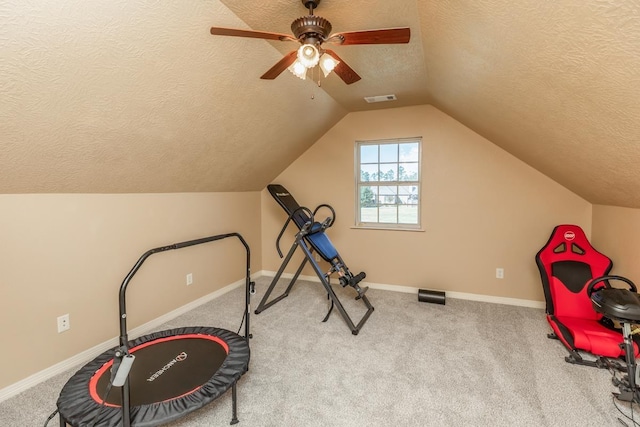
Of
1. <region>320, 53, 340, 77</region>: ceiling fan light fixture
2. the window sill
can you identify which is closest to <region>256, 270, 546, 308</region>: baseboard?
the window sill

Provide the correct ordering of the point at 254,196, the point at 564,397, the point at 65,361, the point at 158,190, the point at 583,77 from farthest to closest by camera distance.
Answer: the point at 254,196
the point at 158,190
the point at 65,361
the point at 564,397
the point at 583,77

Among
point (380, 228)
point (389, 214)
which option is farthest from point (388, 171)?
point (380, 228)

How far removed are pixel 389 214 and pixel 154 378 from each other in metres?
3.23

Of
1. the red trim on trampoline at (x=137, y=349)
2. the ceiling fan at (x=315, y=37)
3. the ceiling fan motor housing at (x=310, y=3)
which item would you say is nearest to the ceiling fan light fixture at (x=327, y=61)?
the ceiling fan at (x=315, y=37)

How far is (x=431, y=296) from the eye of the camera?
11.8 ft

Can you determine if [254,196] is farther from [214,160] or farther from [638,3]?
[638,3]

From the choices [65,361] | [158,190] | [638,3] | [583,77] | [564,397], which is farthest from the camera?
[158,190]

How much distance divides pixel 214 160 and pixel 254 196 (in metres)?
1.52

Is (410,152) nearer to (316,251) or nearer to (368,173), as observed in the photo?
(368,173)

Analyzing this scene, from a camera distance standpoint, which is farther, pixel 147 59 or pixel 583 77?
pixel 147 59

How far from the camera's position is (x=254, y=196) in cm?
461

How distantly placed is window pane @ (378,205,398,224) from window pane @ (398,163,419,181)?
415 millimetres

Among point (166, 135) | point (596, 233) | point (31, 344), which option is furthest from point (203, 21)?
point (596, 233)

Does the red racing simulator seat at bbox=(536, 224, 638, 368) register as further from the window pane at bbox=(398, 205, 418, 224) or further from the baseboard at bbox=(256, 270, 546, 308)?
the window pane at bbox=(398, 205, 418, 224)
